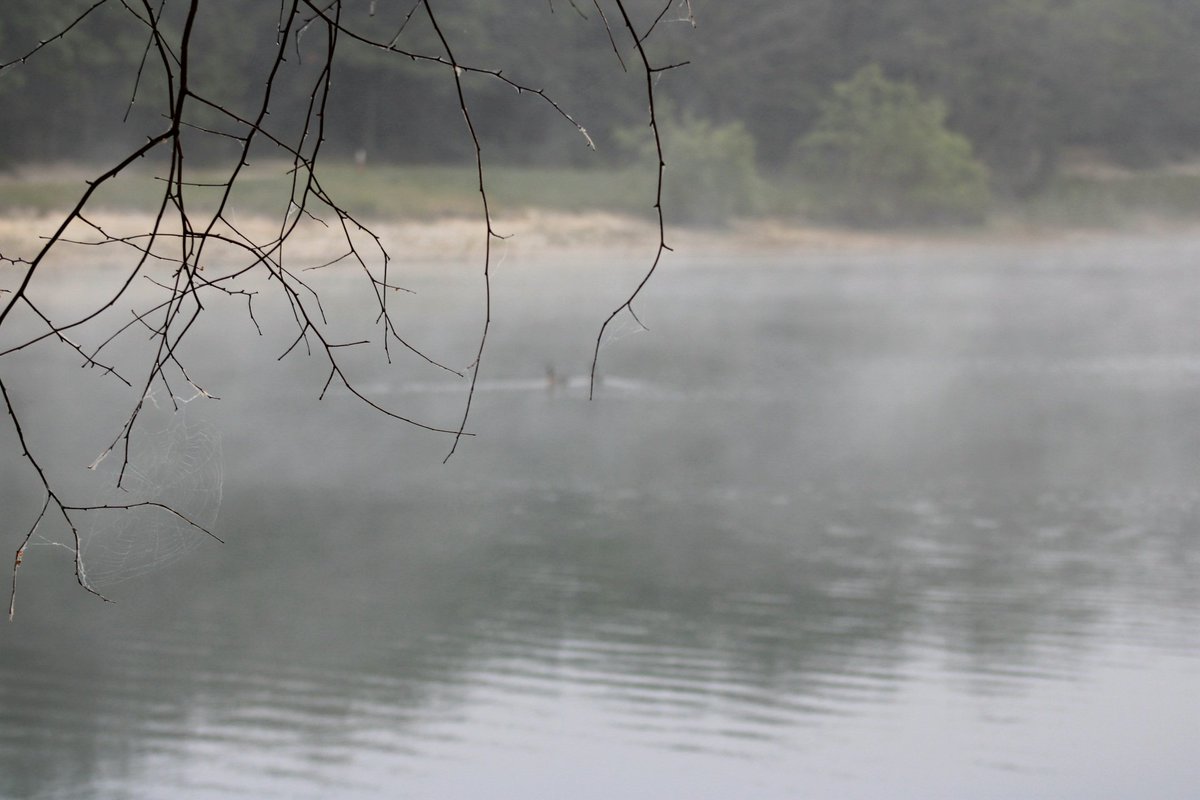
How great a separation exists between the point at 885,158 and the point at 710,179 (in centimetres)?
675

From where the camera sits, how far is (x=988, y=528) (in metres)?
8.55

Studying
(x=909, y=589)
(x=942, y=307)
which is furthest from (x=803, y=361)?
(x=909, y=589)

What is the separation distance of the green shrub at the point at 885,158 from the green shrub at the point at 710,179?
3297 millimetres

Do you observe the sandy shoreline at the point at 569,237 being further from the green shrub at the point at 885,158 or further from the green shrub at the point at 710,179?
the green shrub at the point at 885,158

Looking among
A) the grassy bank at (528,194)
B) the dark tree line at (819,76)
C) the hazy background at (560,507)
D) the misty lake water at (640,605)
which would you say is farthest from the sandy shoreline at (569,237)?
the misty lake water at (640,605)

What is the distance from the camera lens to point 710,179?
1174 inches

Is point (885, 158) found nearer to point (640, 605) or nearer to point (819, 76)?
point (819, 76)

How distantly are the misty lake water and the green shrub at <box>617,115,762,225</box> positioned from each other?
15.5 meters

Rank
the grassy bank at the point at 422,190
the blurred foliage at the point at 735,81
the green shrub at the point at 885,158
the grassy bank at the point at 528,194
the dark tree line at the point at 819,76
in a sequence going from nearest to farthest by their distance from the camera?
the grassy bank at the point at 528,194 < the grassy bank at the point at 422,190 < the blurred foliage at the point at 735,81 < the dark tree line at the point at 819,76 < the green shrub at the point at 885,158

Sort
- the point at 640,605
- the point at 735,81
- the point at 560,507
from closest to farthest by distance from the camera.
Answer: the point at 640,605, the point at 560,507, the point at 735,81

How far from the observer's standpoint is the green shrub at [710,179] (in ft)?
98.2

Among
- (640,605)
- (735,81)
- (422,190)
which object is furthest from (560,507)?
(735,81)

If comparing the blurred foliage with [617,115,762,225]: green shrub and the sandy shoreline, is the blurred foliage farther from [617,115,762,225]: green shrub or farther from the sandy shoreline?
the sandy shoreline

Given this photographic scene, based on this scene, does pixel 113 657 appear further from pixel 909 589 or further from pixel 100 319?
pixel 100 319
